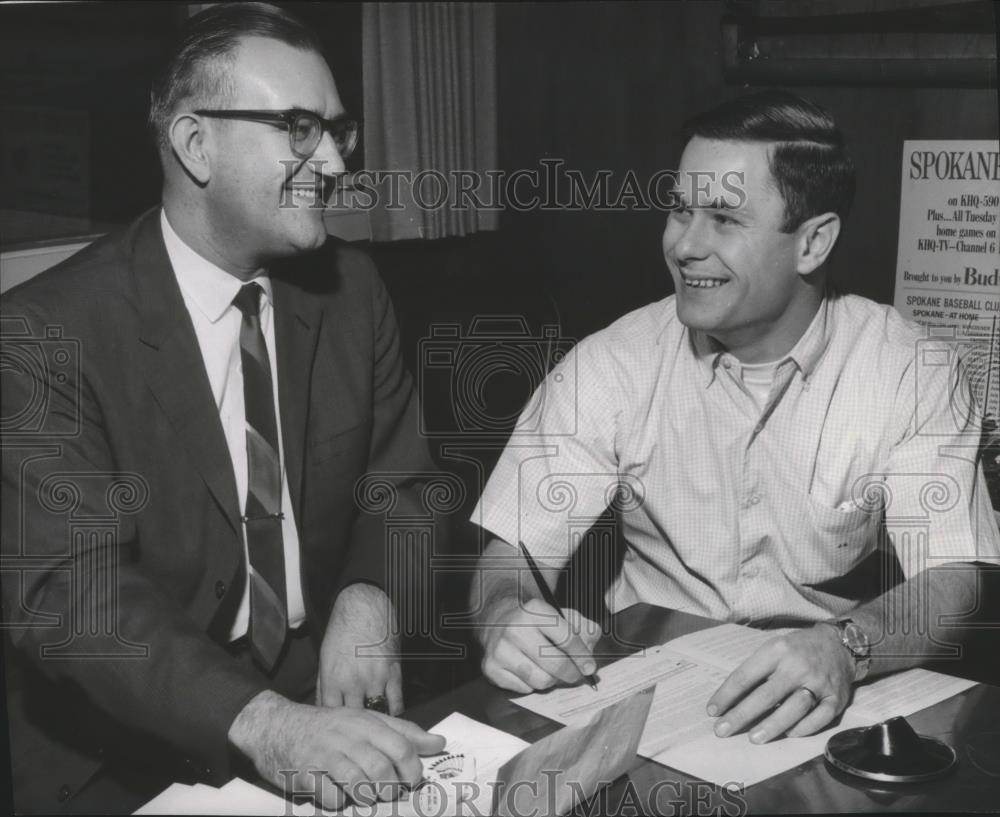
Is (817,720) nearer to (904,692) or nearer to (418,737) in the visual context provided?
(904,692)

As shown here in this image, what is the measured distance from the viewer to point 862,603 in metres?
1.57

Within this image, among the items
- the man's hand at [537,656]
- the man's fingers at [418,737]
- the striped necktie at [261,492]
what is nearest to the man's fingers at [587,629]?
the man's hand at [537,656]

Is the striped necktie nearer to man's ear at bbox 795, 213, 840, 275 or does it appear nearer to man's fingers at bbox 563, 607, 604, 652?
man's fingers at bbox 563, 607, 604, 652

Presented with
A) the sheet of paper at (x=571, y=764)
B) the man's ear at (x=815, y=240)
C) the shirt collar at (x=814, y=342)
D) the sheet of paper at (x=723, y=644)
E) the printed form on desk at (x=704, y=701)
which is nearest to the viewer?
the sheet of paper at (x=571, y=764)

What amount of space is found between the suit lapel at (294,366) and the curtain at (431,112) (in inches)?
7.3

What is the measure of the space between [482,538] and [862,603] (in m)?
0.64

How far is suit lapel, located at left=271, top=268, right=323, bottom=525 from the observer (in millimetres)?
1392

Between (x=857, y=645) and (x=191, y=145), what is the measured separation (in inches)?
43.4

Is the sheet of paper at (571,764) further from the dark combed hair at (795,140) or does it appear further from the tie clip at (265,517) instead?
the dark combed hair at (795,140)

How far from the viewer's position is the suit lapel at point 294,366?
54.8 inches

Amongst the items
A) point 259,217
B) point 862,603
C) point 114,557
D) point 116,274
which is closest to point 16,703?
point 114,557

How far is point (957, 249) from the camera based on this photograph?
4.58ft

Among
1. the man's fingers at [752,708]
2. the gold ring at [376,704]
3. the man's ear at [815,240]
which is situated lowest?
the gold ring at [376,704]

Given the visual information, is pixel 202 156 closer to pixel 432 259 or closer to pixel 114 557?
pixel 432 259
